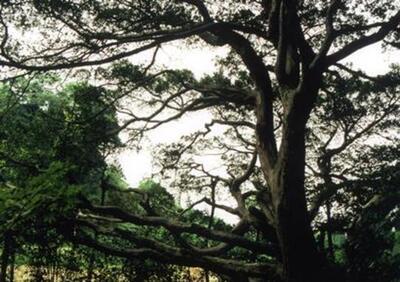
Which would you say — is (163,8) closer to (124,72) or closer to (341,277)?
(124,72)

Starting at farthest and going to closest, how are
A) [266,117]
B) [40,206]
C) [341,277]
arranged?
[266,117]
[341,277]
[40,206]

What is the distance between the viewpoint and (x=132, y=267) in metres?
13.2

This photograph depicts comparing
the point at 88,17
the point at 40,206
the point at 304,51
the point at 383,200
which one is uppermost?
the point at 88,17

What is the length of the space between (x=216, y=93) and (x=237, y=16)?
1940mm

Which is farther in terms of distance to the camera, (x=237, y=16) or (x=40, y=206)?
(x=237, y=16)

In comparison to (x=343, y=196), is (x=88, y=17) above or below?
above

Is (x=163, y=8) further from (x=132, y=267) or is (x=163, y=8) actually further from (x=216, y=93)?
(x=132, y=267)

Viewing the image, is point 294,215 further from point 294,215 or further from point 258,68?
point 258,68

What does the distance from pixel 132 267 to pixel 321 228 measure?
5.78m

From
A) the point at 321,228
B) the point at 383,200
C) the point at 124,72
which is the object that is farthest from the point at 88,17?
Answer: the point at 383,200

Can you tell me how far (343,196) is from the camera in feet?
35.3

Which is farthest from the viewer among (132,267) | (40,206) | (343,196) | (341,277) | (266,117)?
(132,267)

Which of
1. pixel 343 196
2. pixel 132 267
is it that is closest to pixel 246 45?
pixel 343 196

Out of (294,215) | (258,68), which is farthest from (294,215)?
(258,68)
